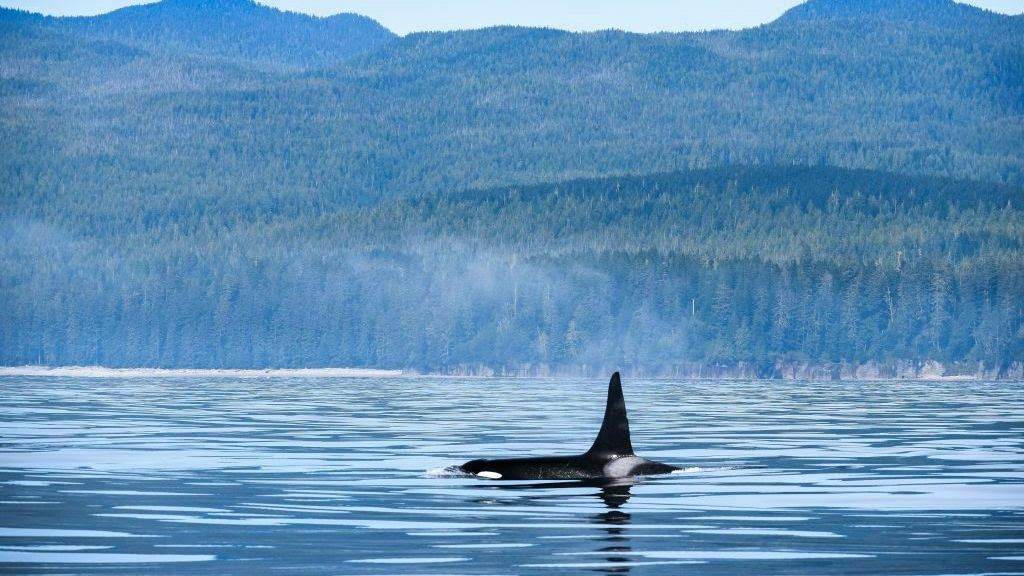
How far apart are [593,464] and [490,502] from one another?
533 cm

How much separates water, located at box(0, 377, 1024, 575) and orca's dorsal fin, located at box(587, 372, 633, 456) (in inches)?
52.1

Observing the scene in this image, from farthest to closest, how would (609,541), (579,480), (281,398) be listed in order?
(281,398)
(579,480)
(609,541)

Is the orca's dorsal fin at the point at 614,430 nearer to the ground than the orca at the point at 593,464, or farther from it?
farther from it

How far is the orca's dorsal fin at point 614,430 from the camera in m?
39.9

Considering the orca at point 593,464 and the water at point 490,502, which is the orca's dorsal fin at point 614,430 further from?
the water at point 490,502

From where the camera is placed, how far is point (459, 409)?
8694 cm

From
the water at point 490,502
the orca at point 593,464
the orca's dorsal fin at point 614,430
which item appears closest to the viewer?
the water at point 490,502

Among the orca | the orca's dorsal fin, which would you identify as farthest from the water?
the orca's dorsal fin

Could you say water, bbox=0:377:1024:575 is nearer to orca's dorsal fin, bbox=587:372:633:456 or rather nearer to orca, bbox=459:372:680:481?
orca, bbox=459:372:680:481

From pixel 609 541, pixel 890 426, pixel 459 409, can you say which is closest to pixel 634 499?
pixel 609 541

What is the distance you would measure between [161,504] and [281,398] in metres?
71.7

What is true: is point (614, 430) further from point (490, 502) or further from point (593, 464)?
point (490, 502)

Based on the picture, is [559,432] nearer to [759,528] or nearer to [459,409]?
[459,409]

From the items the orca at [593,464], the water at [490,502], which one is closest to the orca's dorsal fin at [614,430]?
the orca at [593,464]
